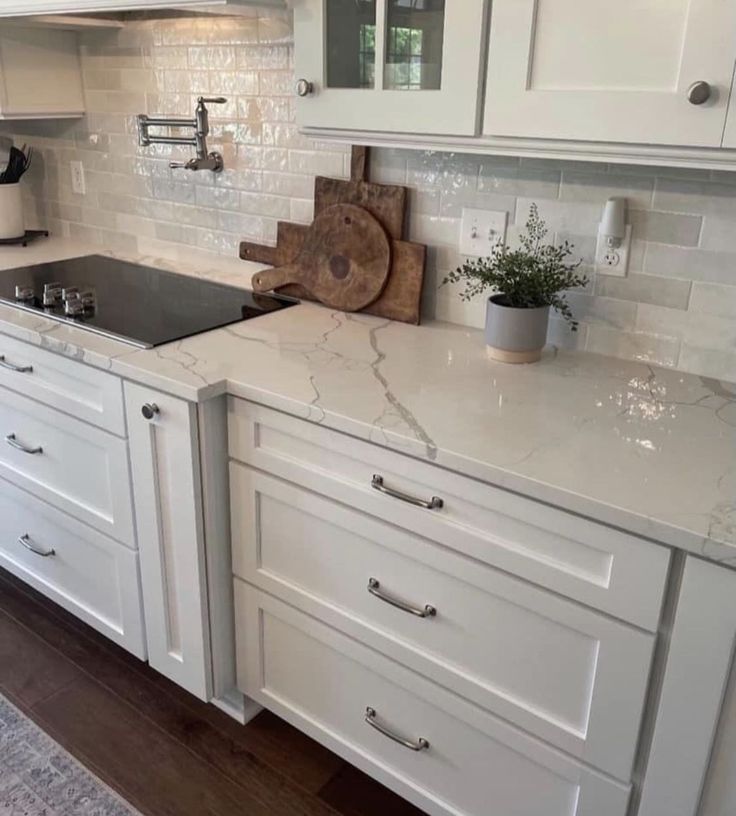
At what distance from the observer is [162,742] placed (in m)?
1.84

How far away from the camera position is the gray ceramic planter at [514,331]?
1.58 meters

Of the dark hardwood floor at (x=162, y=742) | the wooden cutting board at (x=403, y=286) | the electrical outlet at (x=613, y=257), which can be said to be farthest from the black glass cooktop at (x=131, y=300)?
the dark hardwood floor at (x=162, y=742)

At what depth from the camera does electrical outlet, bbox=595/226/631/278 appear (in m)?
1.59

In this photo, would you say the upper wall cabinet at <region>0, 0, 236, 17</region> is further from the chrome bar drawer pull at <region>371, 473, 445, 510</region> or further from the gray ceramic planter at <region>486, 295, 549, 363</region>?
the chrome bar drawer pull at <region>371, 473, 445, 510</region>

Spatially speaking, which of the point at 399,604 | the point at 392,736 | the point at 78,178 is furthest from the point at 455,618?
the point at 78,178

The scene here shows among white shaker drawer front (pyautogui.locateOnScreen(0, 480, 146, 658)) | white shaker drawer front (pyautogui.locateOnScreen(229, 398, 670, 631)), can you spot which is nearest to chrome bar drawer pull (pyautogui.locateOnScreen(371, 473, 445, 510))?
white shaker drawer front (pyautogui.locateOnScreen(229, 398, 670, 631))

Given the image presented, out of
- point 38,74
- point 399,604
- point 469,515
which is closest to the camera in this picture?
point 469,515

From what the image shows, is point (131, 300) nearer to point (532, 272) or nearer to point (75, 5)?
point (75, 5)

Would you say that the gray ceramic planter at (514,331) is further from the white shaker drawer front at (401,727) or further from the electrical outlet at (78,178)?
the electrical outlet at (78,178)

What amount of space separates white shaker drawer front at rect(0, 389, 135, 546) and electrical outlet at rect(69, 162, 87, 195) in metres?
0.95

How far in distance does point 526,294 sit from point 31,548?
1.44 m

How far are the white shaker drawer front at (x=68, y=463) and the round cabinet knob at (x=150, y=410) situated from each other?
13 centimetres

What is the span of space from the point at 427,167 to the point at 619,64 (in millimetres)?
671

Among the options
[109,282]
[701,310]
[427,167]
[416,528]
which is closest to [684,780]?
[416,528]
